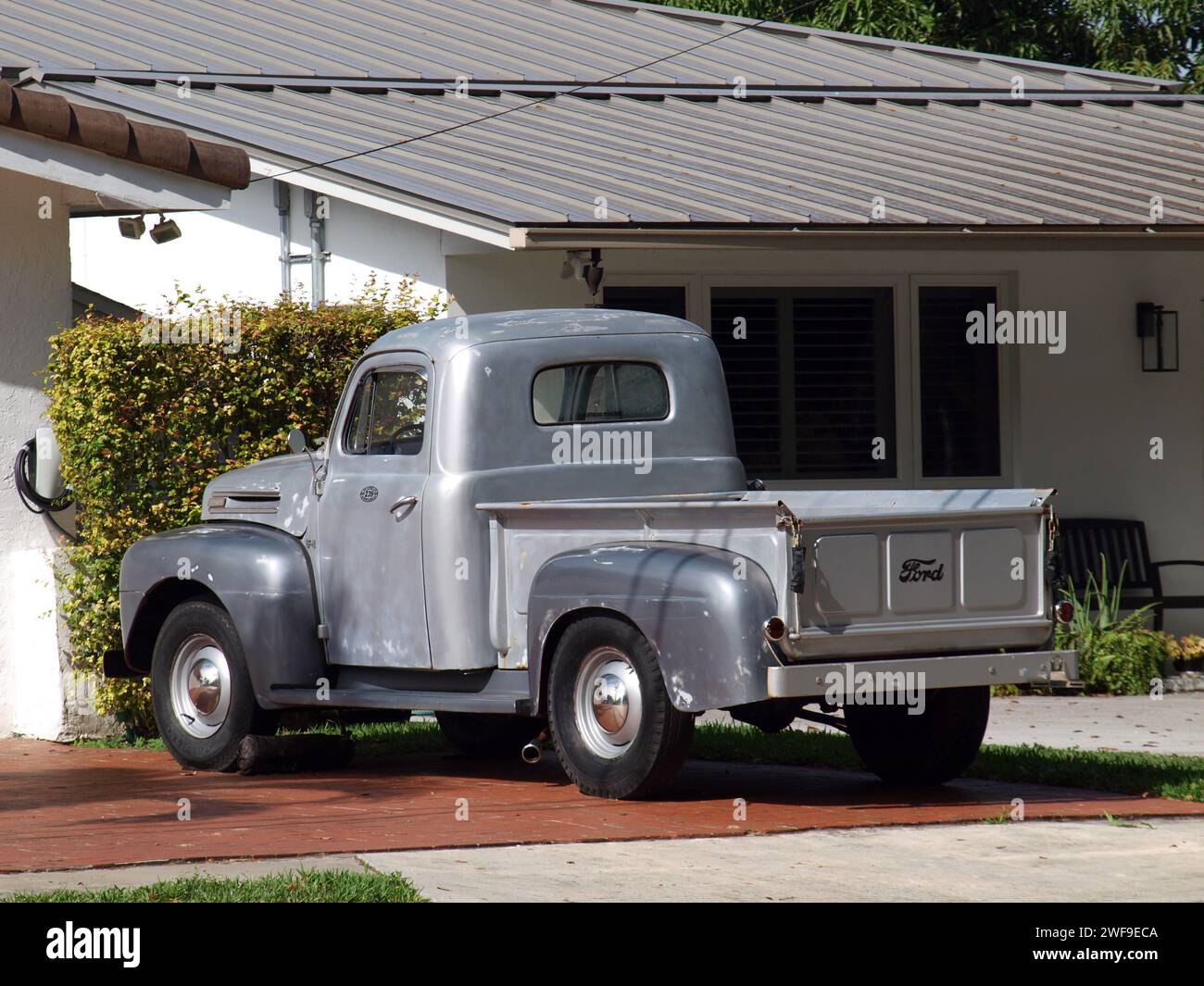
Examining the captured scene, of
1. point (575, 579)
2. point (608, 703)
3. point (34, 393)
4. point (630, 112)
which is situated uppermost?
point (630, 112)

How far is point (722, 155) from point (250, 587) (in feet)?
21.0

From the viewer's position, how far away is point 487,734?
1070 centimetres

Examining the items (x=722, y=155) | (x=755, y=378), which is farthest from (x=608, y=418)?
(x=722, y=155)

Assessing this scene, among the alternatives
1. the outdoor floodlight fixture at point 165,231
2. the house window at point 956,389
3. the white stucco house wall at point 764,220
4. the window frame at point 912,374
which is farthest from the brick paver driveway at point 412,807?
the house window at point 956,389

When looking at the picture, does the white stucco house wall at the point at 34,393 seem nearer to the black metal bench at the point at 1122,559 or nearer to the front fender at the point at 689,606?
the front fender at the point at 689,606

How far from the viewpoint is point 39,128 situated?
1077cm

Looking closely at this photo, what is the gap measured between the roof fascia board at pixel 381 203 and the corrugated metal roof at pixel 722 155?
0.10 m

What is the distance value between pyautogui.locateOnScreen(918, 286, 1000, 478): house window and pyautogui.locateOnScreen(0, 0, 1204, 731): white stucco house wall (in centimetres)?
2

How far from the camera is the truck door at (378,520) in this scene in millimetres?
9453

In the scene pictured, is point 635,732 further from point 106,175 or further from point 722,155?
point 722,155

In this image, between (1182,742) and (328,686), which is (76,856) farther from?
(1182,742)

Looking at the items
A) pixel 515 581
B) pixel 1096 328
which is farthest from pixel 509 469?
pixel 1096 328

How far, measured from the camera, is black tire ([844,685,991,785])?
919 cm

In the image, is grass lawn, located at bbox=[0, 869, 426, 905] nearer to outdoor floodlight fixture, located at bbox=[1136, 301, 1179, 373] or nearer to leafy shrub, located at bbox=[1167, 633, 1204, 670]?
leafy shrub, located at bbox=[1167, 633, 1204, 670]
